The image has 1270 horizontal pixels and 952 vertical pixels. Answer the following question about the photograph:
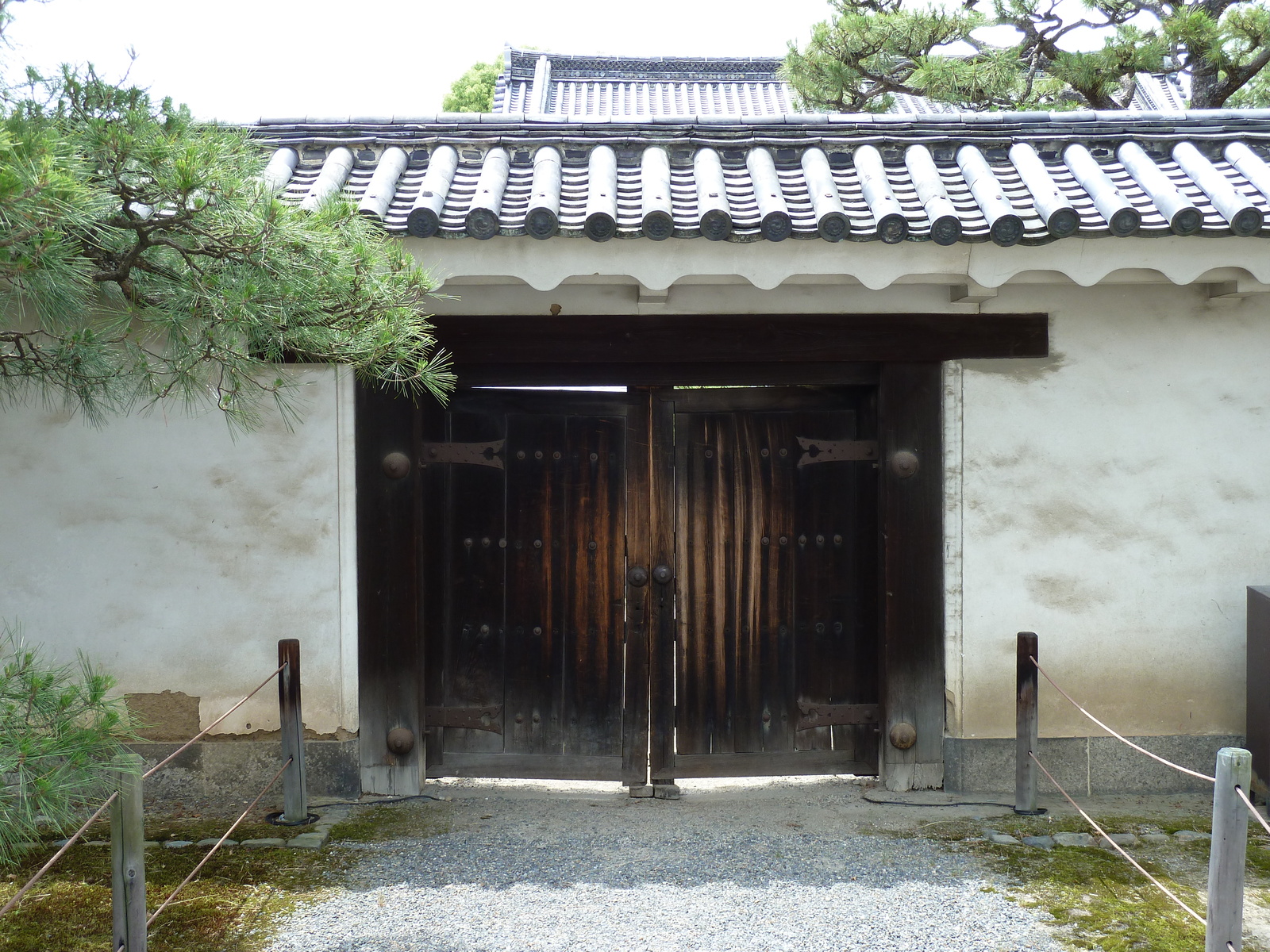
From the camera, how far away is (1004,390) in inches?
182

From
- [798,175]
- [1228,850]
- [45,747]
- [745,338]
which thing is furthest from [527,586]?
[1228,850]

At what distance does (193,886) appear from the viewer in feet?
12.0

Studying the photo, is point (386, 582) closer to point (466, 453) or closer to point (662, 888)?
point (466, 453)

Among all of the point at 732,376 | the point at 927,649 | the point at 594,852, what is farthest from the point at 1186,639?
the point at 594,852

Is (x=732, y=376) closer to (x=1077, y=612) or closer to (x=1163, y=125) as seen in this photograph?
(x=1077, y=612)

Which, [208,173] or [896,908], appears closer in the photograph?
[208,173]

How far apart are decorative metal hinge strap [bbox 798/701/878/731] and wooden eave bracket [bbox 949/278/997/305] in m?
1.95

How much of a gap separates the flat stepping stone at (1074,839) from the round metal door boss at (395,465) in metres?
3.21

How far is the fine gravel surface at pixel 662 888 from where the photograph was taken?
329 cm

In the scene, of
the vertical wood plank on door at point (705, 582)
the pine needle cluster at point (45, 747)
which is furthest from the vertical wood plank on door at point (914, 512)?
the pine needle cluster at point (45, 747)

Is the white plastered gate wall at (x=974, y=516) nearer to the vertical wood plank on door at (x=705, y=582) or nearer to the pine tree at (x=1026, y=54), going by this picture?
the vertical wood plank on door at (x=705, y=582)

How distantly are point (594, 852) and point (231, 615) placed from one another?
1.97 m

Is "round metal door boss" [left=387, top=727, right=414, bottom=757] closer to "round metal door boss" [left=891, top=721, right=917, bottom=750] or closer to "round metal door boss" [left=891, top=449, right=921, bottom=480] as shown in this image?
"round metal door boss" [left=891, top=721, right=917, bottom=750]

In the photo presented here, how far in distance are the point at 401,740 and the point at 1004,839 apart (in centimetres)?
266
